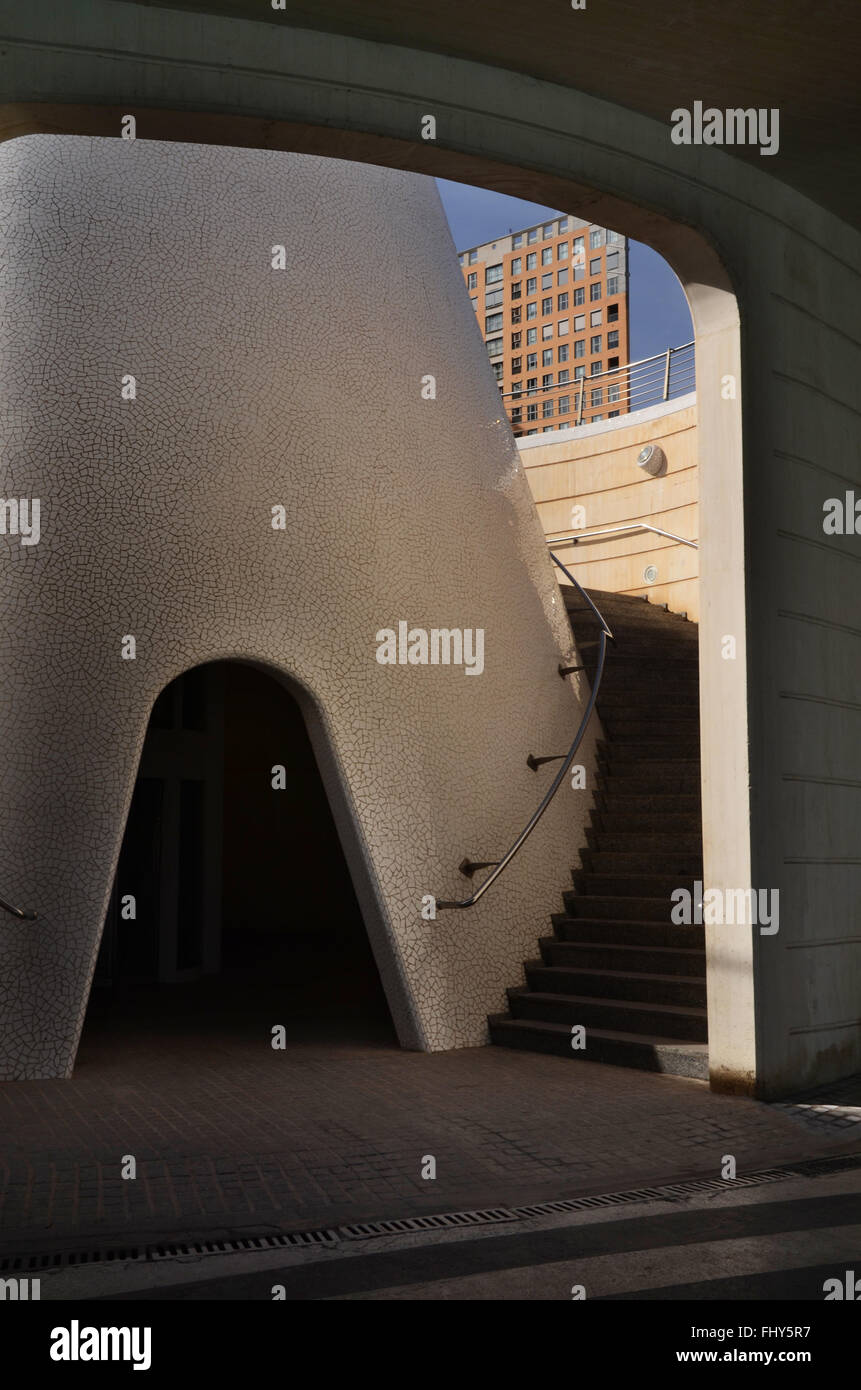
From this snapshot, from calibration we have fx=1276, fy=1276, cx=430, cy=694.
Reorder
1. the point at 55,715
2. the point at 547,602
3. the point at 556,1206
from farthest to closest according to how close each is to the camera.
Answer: the point at 547,602
the point at 55,715
the point at 556,1206

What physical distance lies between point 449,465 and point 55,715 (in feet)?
12.2

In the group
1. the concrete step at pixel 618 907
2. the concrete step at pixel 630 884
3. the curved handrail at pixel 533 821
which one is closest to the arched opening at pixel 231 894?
the curved handrail at pixel 533 821

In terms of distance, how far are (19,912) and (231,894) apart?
7513mm

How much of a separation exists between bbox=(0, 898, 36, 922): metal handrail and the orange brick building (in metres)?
80.8

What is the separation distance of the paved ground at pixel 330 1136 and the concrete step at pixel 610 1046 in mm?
132

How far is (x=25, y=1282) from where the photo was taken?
14.0 feet

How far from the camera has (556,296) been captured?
89.8 meters

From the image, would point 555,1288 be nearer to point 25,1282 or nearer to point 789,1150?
point 25,1282

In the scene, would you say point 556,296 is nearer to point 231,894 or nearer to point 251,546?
point 231,894

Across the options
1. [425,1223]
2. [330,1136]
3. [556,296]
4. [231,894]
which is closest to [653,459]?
[231,894]

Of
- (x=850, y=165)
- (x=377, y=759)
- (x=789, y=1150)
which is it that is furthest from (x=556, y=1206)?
(x=850, y=165)

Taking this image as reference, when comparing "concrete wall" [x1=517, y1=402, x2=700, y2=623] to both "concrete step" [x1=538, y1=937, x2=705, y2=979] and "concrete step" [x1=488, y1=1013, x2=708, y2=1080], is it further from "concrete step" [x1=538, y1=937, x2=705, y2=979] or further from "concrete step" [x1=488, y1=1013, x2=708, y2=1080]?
"concrete step" [x1=488, y1=1013, x2=708, y2=1080]

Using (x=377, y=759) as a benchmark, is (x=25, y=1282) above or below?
below

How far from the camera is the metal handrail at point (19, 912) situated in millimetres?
7953
